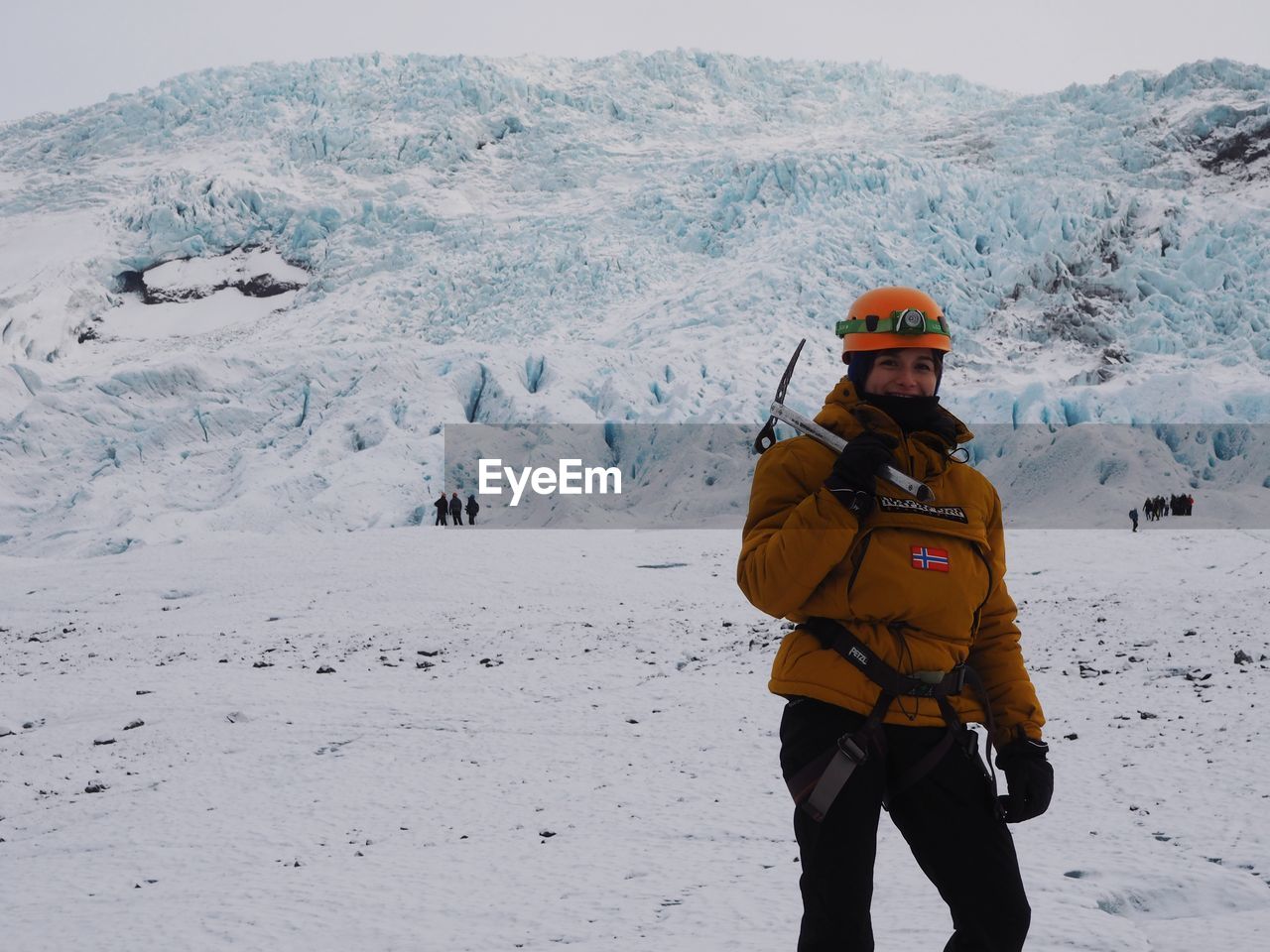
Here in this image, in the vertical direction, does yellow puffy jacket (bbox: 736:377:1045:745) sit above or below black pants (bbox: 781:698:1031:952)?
above

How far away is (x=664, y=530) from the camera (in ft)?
60.1

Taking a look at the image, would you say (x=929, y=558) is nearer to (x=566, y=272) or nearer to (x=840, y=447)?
(x=840, y=447)

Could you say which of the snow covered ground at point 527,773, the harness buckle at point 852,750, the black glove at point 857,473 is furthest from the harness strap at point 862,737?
the snow covered ground at point 527,773

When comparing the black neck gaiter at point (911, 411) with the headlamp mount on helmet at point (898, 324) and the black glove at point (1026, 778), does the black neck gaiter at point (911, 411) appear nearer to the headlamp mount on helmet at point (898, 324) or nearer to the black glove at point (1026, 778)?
the headlamp mount on helmet at point (898, 324)

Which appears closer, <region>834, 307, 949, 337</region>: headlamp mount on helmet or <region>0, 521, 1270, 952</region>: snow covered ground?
<region>834, 307, 949, 337</region>: headlamp mount on helmet

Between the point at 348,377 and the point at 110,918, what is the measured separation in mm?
21600

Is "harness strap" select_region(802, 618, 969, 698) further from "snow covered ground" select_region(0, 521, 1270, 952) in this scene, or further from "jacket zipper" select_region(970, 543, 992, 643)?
"snow covered ground" select_region(0, 521, 1270, 952)

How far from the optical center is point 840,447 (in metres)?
2.19

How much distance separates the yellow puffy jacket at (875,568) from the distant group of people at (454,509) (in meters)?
18.2

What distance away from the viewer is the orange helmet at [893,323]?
230cm

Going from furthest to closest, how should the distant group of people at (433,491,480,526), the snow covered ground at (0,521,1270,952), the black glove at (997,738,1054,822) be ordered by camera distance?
the distant group of people at (433,491,480,526), the snow covered ground at (0,521,1270,952), the black glove at (997,738,1054,822)

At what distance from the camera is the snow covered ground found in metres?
3.72

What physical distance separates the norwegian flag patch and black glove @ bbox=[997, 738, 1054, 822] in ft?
1.48

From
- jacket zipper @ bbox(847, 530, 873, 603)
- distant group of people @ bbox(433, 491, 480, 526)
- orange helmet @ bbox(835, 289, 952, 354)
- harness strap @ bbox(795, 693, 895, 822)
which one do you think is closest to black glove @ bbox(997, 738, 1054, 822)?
harness strap @ bbox(795, 693, 895, 822)
